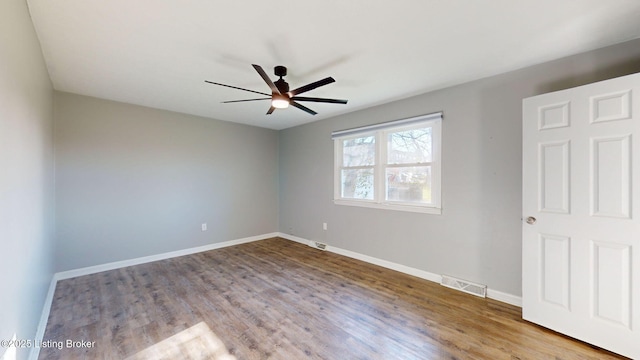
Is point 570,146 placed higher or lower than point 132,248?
higher

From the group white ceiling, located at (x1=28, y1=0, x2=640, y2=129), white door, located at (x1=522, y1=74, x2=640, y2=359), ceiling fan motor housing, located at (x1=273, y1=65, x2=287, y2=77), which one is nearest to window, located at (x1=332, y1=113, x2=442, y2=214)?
white ceiling, located at (x1=28, y1=0, x2=640, y2=129)

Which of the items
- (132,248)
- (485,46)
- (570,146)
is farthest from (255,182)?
(570,146)

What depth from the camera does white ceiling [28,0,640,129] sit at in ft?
5.50

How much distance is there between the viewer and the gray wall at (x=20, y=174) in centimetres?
122

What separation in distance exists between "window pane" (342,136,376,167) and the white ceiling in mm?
1121

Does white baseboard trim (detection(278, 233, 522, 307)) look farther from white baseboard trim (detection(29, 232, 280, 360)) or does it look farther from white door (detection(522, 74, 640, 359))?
white baseboard trim (detection(29, 232, 280, 360))

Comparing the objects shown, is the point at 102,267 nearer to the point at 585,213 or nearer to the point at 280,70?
the point at 280,70

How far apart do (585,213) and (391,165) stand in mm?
2051

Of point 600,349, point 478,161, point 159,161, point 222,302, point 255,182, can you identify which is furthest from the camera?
point 255,182

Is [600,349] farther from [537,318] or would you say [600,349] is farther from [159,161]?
[159,161]

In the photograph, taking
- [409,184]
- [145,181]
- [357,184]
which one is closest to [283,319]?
[409,184]

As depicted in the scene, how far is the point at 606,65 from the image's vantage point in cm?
216

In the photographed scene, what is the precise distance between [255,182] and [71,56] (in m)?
3.27

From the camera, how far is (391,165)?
12.1 feet
